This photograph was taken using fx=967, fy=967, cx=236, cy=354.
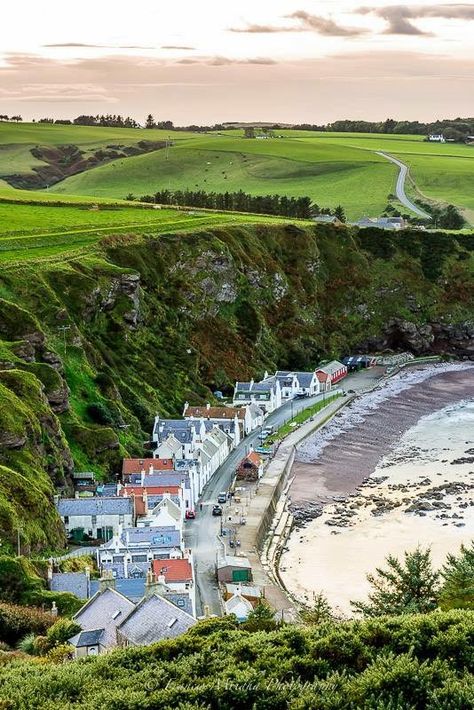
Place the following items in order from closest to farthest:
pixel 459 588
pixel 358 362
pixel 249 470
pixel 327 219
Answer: pixel 459 588, pixel 249 470, pixel 358 362, pixel 327 219

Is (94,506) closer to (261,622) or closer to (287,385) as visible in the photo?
(261,622)

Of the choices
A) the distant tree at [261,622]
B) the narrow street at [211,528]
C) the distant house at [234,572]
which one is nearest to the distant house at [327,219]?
the narrow street at [211,528]

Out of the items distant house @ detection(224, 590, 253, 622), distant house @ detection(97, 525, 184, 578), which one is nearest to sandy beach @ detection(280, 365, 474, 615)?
distant house @ detection(224, 590, 253, 622)

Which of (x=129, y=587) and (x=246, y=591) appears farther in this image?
(x=246, y=591)

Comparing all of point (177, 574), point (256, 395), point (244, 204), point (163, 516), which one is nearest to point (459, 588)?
point (177, 574)

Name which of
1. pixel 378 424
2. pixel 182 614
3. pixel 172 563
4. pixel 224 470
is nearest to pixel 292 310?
pixel 378 424

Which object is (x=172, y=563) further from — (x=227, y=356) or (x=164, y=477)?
(x=227, y=356)

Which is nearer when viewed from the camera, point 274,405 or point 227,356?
point 274,405
